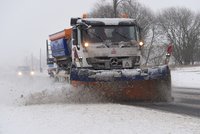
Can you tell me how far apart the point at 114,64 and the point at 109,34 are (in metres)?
1.04

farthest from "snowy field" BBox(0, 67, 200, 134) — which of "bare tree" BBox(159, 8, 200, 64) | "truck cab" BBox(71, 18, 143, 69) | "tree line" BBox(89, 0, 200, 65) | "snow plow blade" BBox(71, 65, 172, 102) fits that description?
"bare tree" BBox(159, 8, 200, 64)

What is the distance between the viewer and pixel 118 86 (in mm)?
12820

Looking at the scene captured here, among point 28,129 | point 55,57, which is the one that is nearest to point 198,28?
point 55,57

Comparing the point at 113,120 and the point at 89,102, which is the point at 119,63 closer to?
the point at 89,102

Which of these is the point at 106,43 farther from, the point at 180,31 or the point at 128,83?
the point at 180,31

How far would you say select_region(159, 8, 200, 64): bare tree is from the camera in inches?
3206

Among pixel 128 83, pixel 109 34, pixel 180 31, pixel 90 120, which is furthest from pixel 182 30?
pixel 90 120

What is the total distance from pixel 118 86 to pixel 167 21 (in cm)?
7470

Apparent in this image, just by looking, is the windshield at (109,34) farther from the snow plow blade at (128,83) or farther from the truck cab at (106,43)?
the snow plow blade at (128,83)

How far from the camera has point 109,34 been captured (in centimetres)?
1415

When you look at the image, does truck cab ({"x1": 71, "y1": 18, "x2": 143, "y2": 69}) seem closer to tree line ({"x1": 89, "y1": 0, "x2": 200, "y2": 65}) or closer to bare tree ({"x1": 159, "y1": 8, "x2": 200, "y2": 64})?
tree line ({"x1": 89, "y1": 0, "x2": 200, "y2": 65})

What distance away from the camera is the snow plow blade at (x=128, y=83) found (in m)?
12.6

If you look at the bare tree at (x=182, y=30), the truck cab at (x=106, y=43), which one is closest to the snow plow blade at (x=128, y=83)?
the truck cab at (x=106, y=43)

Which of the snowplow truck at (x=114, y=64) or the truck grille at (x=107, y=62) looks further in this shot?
the truck grille at (x=107, y=62)
